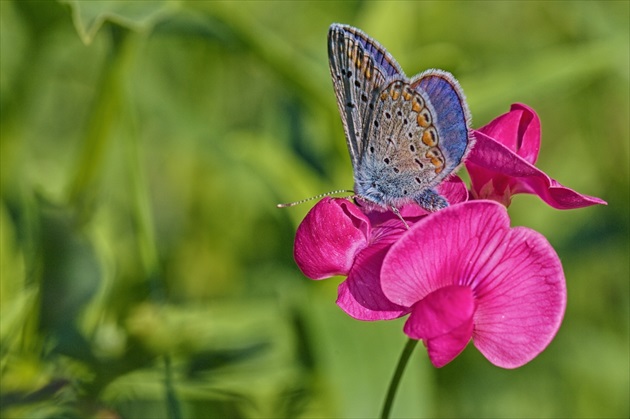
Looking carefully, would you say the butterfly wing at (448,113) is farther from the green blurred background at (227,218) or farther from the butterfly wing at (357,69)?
the green blurred background at (227,218)

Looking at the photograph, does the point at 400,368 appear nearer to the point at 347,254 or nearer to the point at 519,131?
the point at 347,254

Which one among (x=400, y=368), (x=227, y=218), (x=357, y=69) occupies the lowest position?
(x=400, y=368)

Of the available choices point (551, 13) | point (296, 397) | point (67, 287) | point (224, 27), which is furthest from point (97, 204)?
point (551, 13)

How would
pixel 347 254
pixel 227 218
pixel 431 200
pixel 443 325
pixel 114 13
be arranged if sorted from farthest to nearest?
1. pixel 227 218
2. pixel 114 13
3. pixel 431 200
4. pixel 347 254
5. pixel 443 325

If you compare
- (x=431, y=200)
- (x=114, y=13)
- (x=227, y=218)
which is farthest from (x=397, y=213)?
(x=227, y=218)

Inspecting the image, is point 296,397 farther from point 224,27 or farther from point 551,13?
point 551,13

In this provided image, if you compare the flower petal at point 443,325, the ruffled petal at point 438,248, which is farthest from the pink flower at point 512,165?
the flower petal at point 443,325

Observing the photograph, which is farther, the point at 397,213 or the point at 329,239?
the point at 397,213

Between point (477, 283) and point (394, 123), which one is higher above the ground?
point (394, 123)
